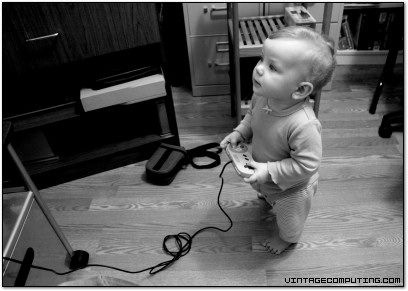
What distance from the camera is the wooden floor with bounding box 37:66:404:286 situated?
1.09m

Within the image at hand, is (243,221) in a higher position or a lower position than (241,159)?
lower

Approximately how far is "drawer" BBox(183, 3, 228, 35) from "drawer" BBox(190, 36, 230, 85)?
38 millimetres

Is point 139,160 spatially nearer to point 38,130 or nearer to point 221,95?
point 38,130

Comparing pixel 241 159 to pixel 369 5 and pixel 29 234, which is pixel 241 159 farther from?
pixel 369 5

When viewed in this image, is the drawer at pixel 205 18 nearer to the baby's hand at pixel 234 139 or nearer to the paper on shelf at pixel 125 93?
the paper on shelf at pixel 125 93

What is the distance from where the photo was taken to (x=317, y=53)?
2.23ft

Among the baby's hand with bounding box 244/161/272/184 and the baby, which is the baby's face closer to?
the baby

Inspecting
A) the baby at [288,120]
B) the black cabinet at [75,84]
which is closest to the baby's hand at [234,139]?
the baby at [288,120]

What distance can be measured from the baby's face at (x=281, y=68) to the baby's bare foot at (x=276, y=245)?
57cm

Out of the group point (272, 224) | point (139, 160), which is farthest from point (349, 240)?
point (139, 160)

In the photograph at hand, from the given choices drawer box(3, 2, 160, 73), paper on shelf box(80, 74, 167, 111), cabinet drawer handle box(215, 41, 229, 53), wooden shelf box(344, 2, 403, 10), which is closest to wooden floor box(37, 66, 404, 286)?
paper on shelf box(80, 74, 167, 111)

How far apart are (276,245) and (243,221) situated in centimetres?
17

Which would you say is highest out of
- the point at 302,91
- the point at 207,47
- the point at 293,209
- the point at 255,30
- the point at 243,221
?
the point at 302,91

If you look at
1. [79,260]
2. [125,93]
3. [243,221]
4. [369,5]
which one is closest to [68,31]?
[125,93]
